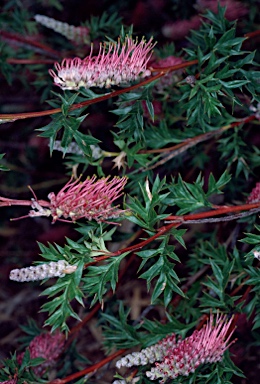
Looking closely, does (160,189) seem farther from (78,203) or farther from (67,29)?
(67,29)

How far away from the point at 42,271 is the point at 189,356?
0.33 m

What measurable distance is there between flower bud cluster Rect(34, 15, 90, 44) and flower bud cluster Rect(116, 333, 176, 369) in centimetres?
88

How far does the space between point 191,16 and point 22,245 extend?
1.15m

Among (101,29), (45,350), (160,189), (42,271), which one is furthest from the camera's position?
(101,29)

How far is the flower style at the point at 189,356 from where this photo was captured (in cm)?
100

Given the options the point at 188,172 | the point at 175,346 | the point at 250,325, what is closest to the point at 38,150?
the point at 188,172

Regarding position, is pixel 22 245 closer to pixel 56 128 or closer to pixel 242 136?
pixel 242 136

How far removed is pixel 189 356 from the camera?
3.33 feet

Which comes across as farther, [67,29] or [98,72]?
[67,29]

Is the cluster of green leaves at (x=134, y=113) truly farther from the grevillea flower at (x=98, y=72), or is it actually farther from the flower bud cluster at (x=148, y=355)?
the flower bud cluster at (x=148, y=355)

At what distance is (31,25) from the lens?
1.92 metres

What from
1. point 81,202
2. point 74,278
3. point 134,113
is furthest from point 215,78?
point 74,278

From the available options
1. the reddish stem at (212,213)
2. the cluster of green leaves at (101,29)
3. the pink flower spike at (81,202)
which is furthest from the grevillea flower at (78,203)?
the cluster of green leaves at (101,29)

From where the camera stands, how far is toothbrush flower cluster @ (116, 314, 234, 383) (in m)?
1.00
